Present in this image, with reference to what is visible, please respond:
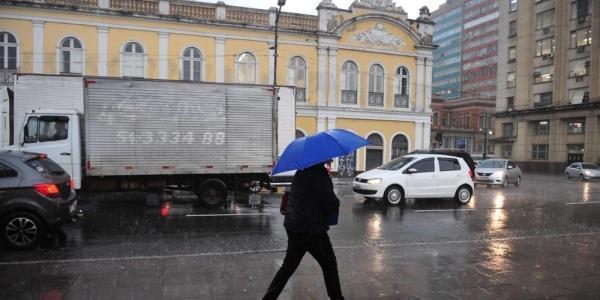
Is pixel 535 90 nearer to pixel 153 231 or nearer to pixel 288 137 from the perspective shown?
pixel 288 137

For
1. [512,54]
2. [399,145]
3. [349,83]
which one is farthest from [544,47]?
[349,83]

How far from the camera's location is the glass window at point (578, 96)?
49.7 metres

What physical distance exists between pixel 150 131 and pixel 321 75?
2006 centimetres

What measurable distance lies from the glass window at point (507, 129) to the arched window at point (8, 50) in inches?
2044

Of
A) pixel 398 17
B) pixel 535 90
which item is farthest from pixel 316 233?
pixel 535 90

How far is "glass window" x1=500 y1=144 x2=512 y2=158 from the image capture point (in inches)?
2282

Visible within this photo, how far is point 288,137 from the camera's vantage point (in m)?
14.7

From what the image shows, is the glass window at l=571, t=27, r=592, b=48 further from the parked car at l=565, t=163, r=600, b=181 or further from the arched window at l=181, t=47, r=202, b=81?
the arched window at l=181, t=47, r=202, b=81

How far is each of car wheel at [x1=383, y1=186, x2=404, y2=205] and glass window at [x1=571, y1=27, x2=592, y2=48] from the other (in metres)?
45.4

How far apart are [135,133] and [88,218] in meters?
2.62

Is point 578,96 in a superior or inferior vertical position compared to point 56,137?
superior

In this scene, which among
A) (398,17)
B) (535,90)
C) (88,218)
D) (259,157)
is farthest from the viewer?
(535,90)

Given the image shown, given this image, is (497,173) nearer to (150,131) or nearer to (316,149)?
(150,131)

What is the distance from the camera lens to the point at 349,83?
107 ft
